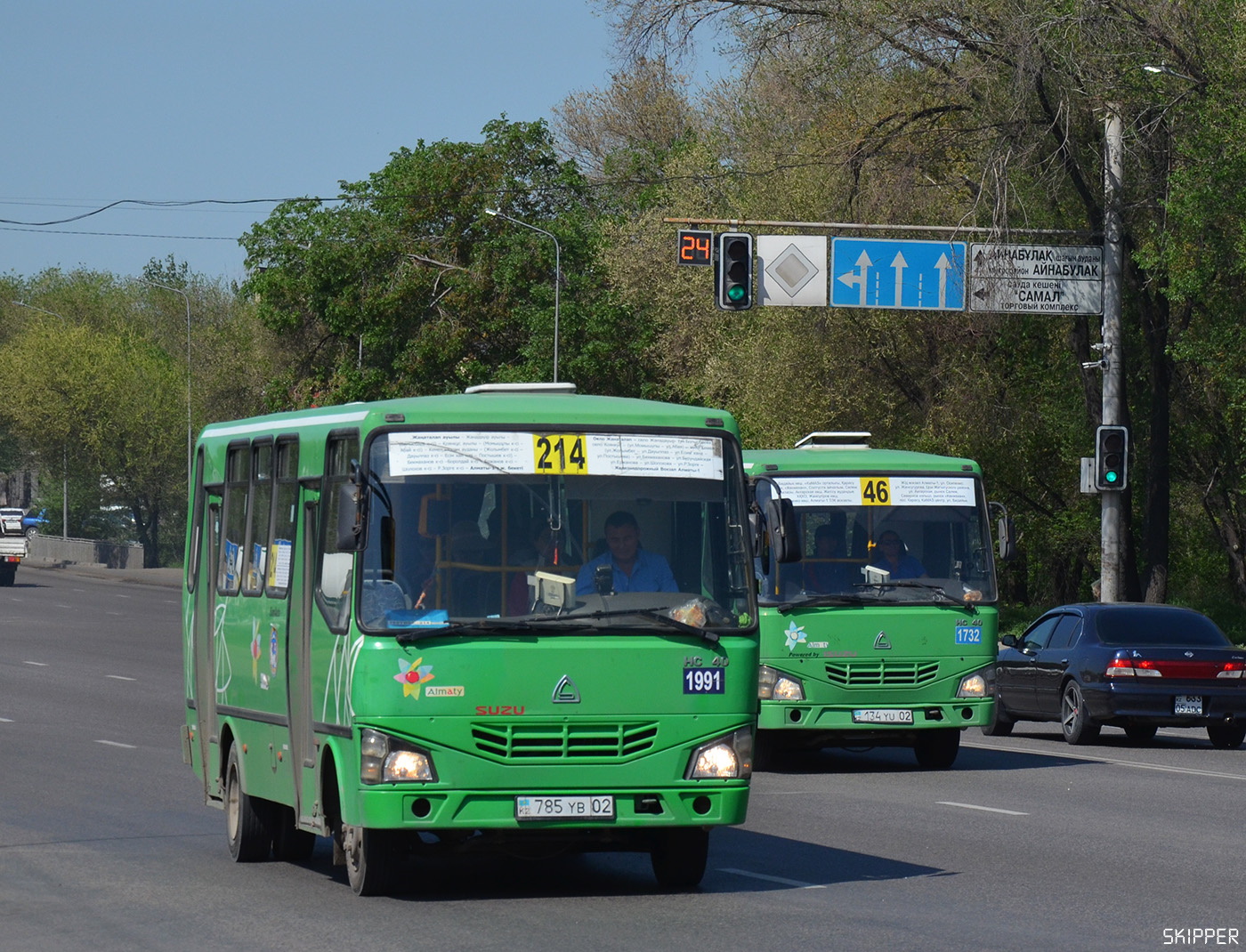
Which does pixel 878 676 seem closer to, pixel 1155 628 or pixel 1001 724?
pixel 1155 628

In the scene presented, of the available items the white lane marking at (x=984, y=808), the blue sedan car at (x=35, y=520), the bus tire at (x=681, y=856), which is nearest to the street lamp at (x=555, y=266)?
the blue sedan car at (x=35, y=520)

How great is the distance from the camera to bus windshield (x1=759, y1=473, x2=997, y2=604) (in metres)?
17.1

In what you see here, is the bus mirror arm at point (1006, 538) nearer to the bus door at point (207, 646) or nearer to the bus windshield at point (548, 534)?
the bus door at point (207, 646)

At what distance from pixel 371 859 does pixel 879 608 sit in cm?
820

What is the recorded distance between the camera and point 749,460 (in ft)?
57.6

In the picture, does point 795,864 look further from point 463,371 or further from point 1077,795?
point 463,371

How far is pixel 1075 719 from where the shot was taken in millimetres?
19953

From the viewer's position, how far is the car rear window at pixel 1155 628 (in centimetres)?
1978

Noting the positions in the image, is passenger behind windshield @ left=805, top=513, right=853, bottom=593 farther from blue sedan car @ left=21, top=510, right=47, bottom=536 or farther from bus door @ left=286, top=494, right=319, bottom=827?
blue sedan car @ left=21, top=510, right=47, bottom=536

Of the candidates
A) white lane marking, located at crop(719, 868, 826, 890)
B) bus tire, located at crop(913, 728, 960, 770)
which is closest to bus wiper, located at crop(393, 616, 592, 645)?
white lane marking, located at crop(719, 868, 826, 890)

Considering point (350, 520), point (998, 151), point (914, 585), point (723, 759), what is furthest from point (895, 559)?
point (998, 151)

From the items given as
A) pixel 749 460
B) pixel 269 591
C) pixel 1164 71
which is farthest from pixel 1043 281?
pixel 269 591

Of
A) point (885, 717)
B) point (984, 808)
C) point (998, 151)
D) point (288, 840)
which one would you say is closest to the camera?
point (288, 840)

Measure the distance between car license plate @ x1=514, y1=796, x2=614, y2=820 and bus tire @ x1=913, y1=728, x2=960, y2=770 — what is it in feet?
28.1
